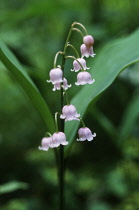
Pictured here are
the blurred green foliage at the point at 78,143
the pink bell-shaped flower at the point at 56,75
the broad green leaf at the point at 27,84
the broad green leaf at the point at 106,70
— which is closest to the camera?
the pink bell-shaped flower at the point at 56,75

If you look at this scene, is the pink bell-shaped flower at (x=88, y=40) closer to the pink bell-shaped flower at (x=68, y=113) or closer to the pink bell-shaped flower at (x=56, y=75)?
the pink bell-shaped flower at (x=56, y=75)

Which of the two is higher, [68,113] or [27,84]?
[27,84]

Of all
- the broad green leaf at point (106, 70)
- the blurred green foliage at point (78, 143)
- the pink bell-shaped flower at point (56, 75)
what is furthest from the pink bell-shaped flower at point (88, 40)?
the blurred green foliage at point (78, 143)

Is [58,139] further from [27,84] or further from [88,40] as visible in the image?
[88,40]

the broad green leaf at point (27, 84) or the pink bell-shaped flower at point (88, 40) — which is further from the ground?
the pink bell-shaped flower at point (88, 40)

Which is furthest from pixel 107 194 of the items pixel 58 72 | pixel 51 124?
pixel 58 72

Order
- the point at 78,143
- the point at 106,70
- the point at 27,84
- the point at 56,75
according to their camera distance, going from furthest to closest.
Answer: the point at 78,143 → the point at 106,70 → the point at 27,84 → the point at 56,75

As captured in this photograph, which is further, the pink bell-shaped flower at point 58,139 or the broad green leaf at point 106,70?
the broad green leaf at point 106,70

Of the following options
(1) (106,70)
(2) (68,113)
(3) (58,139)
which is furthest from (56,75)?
(1) (106,70)

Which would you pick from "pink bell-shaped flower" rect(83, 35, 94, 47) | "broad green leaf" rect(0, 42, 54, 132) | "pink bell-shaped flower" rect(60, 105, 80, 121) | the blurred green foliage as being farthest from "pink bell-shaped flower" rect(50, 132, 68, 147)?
the blurred green foliage
